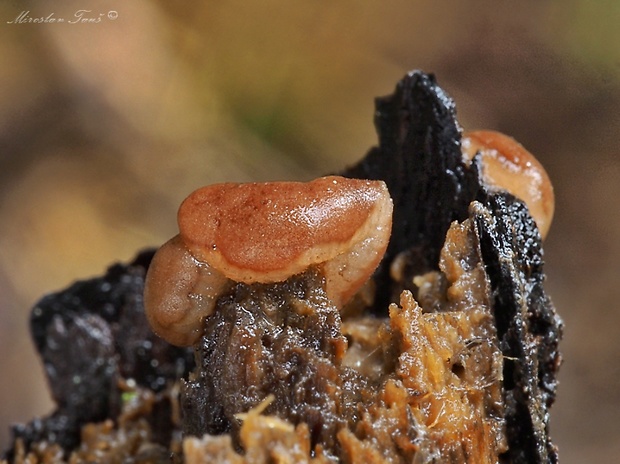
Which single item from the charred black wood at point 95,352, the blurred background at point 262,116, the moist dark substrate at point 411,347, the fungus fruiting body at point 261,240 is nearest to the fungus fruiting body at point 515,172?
the moist dark substrate at point 411,347

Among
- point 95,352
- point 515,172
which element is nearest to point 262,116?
point 95,352

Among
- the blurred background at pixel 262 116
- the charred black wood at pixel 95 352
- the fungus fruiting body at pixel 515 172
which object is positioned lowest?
the charred black wood at pixel 95 352

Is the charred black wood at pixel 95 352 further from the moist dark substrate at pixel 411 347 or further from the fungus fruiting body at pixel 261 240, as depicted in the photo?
the fungus fruiting body at pixel 261 240

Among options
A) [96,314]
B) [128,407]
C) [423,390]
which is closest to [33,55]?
[96,314]

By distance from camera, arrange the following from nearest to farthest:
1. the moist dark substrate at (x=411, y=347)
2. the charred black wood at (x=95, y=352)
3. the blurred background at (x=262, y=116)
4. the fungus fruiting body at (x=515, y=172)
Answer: the moist dark substrate at (x=411, y=347) < the fungus fruiting body at (x=515, y=172) < the charred black wood at (x=95, y=352) < the blurred background at (x=262, y=116)

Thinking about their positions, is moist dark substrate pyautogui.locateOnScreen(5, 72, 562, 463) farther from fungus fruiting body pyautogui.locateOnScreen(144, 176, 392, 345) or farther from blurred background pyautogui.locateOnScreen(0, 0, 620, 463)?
blurred background pyautogui.locateOnScreen(0, 0, 620, 463)

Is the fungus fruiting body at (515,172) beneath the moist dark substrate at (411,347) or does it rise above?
above

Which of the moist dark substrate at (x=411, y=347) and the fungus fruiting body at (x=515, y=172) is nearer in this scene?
the moist dark substrate at (x=411, y=347)

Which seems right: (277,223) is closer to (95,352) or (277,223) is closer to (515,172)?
(515,172)

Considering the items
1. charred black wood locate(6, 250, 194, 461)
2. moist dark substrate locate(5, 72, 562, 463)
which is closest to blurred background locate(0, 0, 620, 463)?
charred black wood locate(6, 250, 194, 461)
